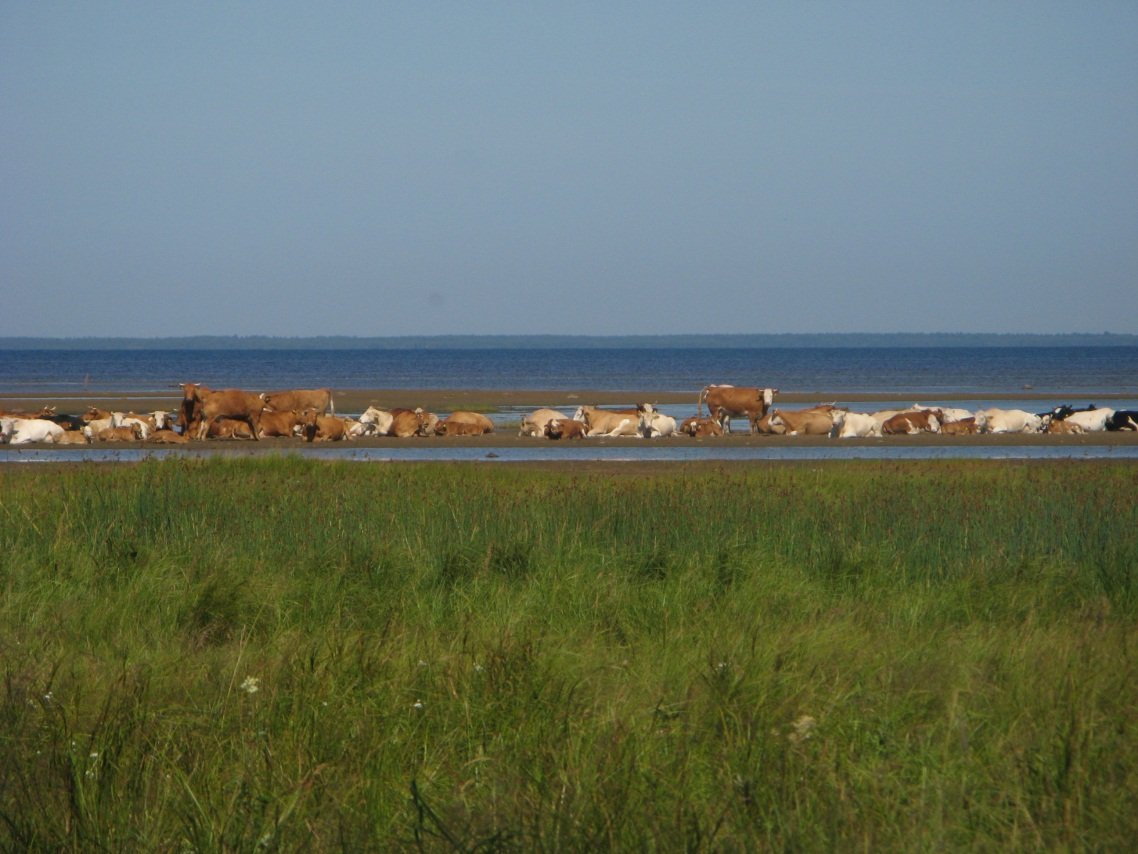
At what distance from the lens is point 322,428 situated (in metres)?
25.9

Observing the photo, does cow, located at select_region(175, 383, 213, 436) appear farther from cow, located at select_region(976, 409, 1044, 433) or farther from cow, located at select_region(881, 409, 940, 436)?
cow, located at select_region(976, 409, 1044, 433)

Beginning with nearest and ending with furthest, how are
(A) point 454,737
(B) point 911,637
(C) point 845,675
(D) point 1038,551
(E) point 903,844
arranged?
(E) point 903,844 → (A) point 454,737 → (C) point 845,675 → (B) point 911,637 → (D) point 1038,551

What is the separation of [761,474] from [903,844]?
36.6 ft

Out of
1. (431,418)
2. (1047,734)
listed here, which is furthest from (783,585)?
(431,418)

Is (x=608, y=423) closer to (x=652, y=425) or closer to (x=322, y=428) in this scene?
(x=652, y=425)

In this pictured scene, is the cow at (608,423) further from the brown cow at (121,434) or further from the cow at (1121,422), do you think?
the cow at (1121,422)

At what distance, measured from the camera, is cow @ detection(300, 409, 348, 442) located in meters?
25.6

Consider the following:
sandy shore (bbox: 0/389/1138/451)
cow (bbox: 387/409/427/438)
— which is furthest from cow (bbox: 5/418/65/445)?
cow (bbox: 387/409/427/438)

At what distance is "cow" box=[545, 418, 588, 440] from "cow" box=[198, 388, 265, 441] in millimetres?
6847

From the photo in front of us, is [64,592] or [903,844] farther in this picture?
[64,592]

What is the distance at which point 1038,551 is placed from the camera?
8.97 meters

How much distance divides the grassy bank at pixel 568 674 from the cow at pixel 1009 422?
1634cm

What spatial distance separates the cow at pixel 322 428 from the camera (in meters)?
25.6

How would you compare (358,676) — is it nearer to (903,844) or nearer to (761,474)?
(903,844)
